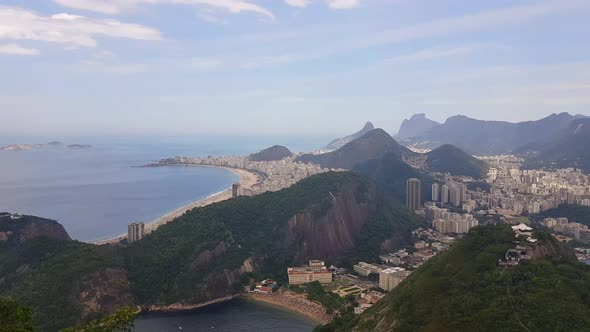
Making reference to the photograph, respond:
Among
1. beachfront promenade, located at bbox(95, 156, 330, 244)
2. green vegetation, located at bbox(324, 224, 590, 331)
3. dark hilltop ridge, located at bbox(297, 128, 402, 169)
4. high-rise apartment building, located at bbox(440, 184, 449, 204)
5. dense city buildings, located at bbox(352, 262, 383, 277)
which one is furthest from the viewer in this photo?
dark hilltop ridge, located at bbox(297, 128, 402, 169)

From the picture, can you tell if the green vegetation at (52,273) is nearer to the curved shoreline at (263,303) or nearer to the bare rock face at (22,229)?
the bare rock face at (22,229)

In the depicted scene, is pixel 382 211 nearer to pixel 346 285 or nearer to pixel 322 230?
pixel 322 230

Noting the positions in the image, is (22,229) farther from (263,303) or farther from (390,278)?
(390,278)

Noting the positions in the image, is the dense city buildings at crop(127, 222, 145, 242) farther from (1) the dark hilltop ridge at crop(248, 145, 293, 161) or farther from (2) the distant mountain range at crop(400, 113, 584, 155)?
(2) the distant mountain range at crop(400, 113, 584, 155)

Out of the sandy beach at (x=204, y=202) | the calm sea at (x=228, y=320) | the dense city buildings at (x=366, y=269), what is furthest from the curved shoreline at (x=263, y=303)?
the sandy beach at (x=204, y=202)

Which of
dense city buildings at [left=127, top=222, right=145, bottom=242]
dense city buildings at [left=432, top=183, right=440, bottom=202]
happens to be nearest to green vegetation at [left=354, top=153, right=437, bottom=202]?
dense city buildings at [left=432, top=183, right=440, bottom=202]
